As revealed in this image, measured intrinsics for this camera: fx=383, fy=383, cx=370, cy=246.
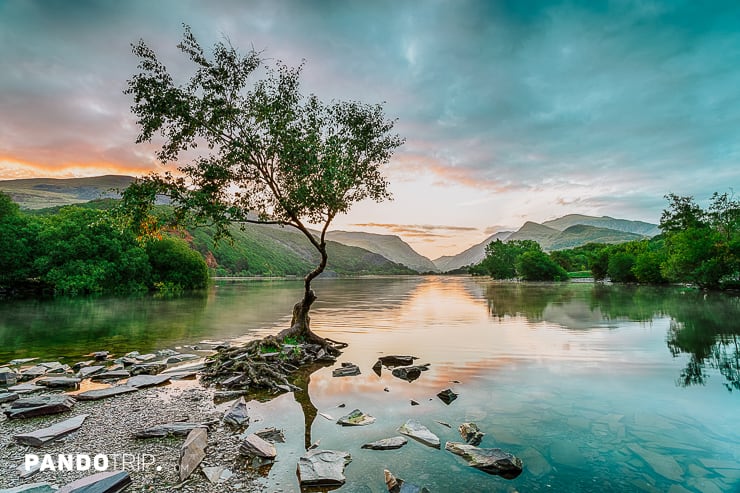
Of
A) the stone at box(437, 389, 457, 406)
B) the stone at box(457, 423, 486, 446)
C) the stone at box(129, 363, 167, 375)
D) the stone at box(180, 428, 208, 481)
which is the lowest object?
the stone at box(129, 363, 167, 375)

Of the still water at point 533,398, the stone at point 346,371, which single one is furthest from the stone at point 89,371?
the stone at point 346,371

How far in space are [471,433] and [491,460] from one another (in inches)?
59.3

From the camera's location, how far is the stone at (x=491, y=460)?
821 cm

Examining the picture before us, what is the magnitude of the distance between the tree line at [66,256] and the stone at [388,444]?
69.3 metres

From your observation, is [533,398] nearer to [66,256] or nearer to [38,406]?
[38,406]

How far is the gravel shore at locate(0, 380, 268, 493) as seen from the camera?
741 cm

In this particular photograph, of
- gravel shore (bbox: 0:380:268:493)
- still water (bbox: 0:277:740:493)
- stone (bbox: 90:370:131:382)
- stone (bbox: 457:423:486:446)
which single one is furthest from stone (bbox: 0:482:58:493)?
stone (bbox: 90:370:131:382)

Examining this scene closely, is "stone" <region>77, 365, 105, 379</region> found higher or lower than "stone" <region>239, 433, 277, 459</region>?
lower

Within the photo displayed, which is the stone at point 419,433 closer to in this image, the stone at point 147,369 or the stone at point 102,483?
the stone at point 102,483

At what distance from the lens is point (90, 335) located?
2695 cm

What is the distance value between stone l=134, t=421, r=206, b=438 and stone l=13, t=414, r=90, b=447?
5.76ft

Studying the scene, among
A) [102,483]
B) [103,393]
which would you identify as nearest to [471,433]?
[102,483]

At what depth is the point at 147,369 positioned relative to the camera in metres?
16.9

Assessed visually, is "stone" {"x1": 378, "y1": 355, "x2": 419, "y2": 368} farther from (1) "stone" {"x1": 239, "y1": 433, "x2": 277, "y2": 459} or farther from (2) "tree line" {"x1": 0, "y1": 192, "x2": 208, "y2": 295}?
(2) "tree line" {"x1": 0, "y1": 192, "x2": 208, "y2": 295}
